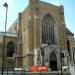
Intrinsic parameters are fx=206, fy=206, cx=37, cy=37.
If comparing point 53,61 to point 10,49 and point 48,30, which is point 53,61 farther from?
point 10,49

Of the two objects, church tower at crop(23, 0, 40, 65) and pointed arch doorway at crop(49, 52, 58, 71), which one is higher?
church tower at crop(23, 0, 40, 65)

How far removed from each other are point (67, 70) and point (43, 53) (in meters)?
11.1

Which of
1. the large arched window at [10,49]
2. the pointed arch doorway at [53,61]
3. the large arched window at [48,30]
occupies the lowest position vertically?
the pointed arch doorway at [53,61]

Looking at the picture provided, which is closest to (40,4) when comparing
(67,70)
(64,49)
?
(64,49)

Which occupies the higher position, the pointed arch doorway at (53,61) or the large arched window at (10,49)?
the large arched window at (10,49)

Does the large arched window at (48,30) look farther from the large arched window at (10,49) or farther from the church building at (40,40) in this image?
the large arched window at (10,49)

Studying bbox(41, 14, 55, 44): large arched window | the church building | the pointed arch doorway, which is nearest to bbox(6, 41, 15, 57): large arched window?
the church building

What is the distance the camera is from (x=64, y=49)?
5231 centimetres

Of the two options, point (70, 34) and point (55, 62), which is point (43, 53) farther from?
point (70, 34)

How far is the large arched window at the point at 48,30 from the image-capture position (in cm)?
5109

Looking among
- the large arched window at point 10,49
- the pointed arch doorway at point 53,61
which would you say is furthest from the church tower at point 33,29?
the large arched window at point 10,49

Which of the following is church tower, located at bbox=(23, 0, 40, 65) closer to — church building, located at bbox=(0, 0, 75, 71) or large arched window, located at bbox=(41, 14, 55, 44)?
church building, located at bbox=(0, 0, 75, 71)

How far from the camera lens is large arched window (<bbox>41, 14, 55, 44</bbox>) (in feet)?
168

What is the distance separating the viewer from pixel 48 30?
5228 cm
